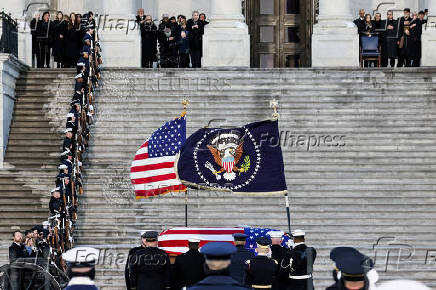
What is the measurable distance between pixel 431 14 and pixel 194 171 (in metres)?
16.5

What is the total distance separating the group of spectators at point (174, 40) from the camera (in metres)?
32.6

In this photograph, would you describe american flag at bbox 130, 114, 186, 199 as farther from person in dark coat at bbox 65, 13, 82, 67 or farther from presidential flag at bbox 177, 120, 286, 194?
person in dark coat at bbox 65, 13, 82, 67

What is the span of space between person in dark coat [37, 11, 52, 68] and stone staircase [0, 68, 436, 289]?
2.63 m

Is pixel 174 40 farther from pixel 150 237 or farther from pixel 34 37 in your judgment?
pixel 150 237

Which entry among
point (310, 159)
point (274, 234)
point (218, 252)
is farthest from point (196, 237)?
point (218, 252)

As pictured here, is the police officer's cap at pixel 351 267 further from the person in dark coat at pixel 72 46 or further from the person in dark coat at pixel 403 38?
the person in dark coat at pixel 403 38

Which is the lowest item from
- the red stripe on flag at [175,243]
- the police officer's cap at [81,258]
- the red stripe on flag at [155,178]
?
the red stripe on flag at [175,243]

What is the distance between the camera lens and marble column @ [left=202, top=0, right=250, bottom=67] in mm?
32844

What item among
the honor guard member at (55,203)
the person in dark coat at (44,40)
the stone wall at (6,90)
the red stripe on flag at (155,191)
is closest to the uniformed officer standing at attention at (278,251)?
the red stripe on flag at (155,191)

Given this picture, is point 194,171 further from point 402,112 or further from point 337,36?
point 337,36

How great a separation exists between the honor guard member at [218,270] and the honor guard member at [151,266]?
544cm

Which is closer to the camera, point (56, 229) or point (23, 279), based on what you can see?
point (23, 279)

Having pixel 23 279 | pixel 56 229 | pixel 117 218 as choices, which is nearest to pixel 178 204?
pixel 117 218

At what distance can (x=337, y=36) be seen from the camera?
33156 mm
